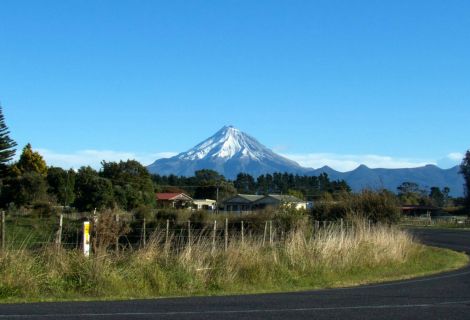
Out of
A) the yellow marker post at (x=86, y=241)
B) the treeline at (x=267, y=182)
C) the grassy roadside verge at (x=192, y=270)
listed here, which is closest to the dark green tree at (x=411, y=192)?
the treeline at (x=267, y=182)

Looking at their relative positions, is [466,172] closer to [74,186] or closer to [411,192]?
[411,192]

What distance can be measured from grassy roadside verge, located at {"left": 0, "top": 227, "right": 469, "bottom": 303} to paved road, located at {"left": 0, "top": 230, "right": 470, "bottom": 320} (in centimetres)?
158

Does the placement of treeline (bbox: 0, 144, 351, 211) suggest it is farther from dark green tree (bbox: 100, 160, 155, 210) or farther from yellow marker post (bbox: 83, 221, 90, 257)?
yellow marker post (bbox: 83, 221, 90, 257)

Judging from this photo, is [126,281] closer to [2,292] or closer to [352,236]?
[2,292]

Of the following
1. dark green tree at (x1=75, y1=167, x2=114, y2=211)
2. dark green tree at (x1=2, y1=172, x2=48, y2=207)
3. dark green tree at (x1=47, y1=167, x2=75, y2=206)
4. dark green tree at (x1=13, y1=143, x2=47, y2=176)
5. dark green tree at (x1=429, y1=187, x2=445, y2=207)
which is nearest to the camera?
dark green tree at (x1=75, y1=167, x2=114, y2=211)

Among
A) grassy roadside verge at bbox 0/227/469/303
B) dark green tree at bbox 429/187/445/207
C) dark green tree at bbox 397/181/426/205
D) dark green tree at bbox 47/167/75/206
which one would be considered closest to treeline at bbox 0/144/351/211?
dark green tree at bbox 47/167/75/206

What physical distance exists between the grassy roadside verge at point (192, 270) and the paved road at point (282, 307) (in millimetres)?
1585

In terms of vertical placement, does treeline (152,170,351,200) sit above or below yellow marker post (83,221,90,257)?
above

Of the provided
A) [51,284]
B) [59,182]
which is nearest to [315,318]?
[51,284]

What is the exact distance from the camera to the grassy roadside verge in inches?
569

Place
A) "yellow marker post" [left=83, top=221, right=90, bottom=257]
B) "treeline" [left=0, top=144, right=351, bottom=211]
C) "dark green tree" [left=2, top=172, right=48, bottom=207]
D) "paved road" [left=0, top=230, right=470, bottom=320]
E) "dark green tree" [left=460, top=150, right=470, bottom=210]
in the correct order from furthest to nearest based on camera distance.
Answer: "dark green tree" [left=460, top=150, right=470, bottom=210]
"dark green tree" [left=2, top=172, right=48, bottom=207]
"treeline" [left=0, top=144, right=351, bottom=211]
"yellow marker post" [left=83, top=221, right=90, bottom=257]
"paved road" [left=0, top=230, right=470, bottom=320]

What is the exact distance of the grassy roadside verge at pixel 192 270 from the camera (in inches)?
569

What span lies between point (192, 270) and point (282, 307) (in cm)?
435

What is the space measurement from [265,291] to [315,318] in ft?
17.2
